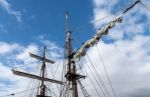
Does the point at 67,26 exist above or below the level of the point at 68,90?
above

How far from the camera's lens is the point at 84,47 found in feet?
119

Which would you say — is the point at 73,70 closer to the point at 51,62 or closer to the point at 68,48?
the point at 68,48

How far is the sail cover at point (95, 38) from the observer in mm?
29059

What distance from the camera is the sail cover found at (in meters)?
29.1

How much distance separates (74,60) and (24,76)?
67.8 ft

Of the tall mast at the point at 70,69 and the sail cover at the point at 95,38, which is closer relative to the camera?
the sail cover at the point at 95,38

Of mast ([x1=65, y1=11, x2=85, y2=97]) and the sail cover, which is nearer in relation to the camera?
the sail cover

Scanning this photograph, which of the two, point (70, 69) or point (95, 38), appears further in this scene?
point (70, 69)

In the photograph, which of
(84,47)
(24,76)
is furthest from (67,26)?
(24,76)

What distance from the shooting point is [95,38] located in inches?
1308

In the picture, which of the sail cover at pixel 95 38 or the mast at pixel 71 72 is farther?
the mast at pixel 71 72

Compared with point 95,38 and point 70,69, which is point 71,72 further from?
point 95,38

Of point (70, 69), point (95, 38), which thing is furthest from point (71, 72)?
point (95, 38)

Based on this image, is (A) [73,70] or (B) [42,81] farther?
(B) [42,81]
